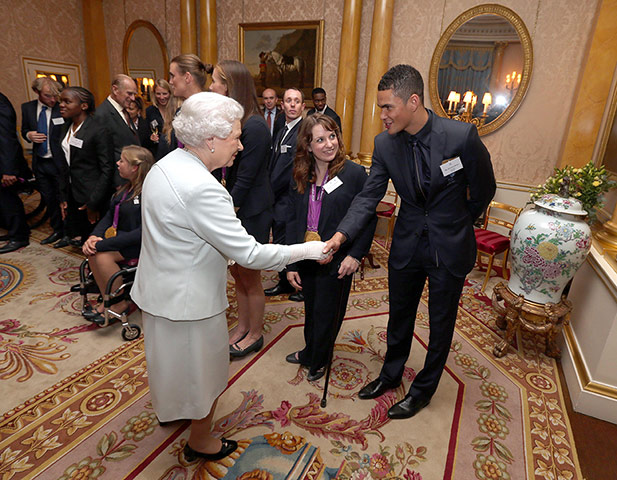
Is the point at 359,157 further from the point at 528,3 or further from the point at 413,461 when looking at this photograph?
the point at 413,461

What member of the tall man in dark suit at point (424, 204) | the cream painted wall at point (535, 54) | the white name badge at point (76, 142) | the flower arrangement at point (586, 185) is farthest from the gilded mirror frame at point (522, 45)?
the white name badge at point (76, 142)

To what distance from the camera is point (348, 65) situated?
6.13 meters

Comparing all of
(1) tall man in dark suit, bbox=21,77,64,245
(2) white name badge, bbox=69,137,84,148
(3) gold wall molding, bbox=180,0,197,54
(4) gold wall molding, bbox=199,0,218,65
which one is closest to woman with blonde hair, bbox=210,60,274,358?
(2) white name badge, bbox=69,137,84,148

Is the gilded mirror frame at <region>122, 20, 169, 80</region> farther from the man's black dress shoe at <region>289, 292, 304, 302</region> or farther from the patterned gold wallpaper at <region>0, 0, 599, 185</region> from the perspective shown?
the man's black dress shoe at <region>289, 292, 304, 302</region>

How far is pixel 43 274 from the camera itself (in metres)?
4.18

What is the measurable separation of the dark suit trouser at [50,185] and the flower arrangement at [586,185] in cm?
577

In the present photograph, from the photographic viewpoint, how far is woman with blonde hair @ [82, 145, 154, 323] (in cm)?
302

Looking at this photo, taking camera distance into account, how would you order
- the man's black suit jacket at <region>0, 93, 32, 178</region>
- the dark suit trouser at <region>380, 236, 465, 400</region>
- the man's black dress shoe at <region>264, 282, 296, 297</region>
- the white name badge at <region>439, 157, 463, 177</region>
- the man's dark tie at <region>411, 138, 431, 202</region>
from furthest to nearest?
the man's black suit jacket at <region>0, 93, 32, 178</region>
the man's black dress shoe at <region>264, 282, 296, 297</region>
the dark suit trouser at <region>380, 236, 465, 400</region>
the man's dark tie at <region>411, 138, 431, 202</region>
the white name badge at <region>439, 157, 463, 177</region>

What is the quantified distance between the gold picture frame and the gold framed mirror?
194 centimetres

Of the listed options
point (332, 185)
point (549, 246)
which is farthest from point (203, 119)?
point (549, 246)

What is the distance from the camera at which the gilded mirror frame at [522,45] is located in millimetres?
5121

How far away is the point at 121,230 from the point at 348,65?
183 inches

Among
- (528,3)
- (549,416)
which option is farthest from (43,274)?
(528,3)

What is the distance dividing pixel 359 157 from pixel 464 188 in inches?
177
